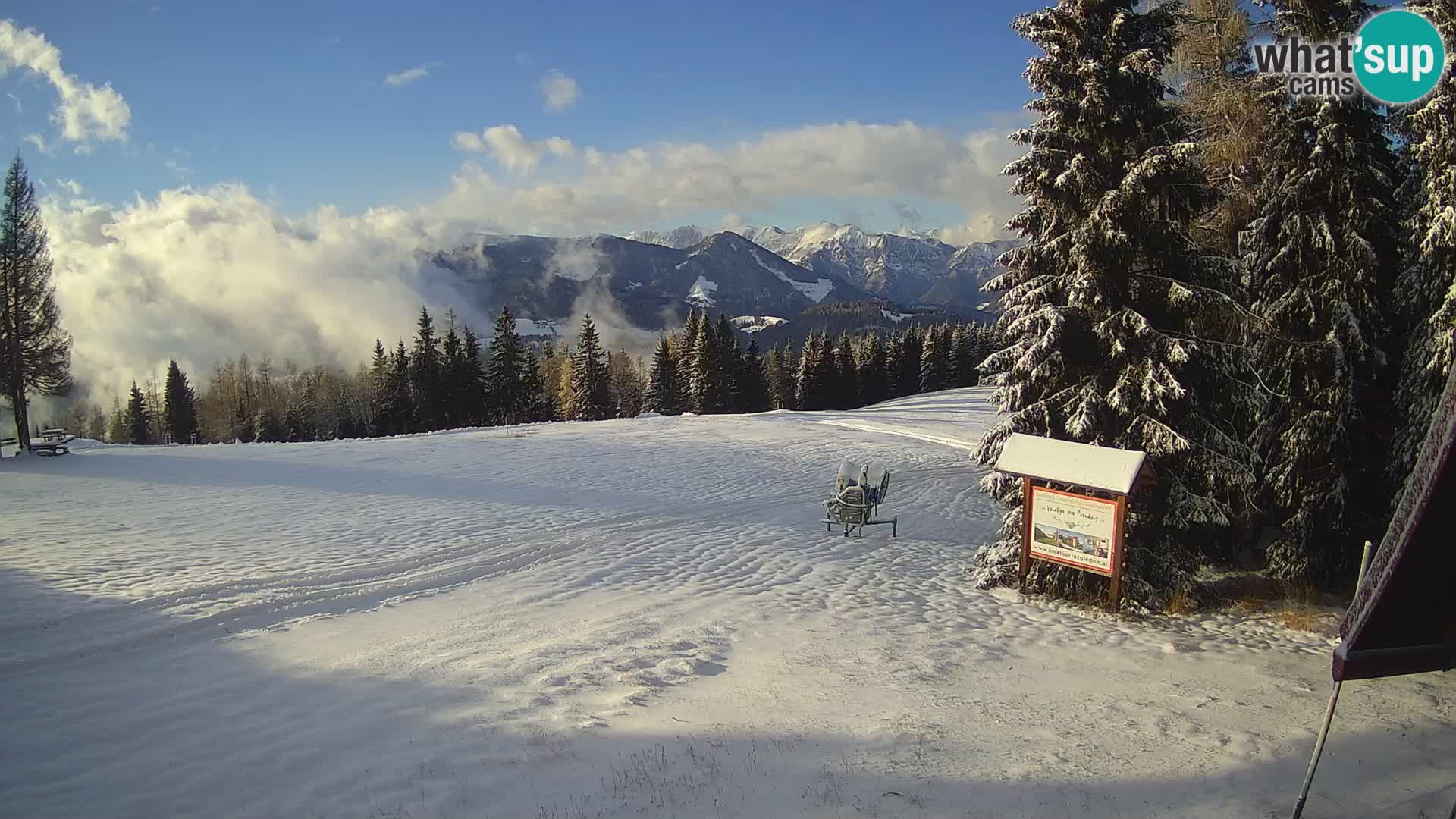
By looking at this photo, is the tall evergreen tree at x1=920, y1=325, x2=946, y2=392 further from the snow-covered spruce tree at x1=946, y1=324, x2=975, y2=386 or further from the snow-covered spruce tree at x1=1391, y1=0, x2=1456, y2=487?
the snow-covered spruce tree at x1=1391, y1=0, x2=1456, y2=487

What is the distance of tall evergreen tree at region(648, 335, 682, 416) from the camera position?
224 ft

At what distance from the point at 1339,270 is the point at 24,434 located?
139ft

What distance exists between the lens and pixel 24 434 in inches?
1097

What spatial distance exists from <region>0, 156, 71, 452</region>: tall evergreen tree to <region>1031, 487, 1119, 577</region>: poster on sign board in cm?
3676

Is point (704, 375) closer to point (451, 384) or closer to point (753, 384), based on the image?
point (753, 384)

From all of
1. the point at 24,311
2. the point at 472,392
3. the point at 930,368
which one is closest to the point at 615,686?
the point at 24,311

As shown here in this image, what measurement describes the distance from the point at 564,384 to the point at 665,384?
1252 cm

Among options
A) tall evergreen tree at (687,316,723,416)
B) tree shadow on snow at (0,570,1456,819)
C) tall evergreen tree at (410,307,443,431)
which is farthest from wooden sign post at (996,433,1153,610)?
tall evergreen tree at (410,307,443,431)

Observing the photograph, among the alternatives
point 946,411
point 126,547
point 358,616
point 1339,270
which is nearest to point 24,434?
point 126,547

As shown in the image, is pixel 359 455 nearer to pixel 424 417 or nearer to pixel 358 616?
pixel 358 616

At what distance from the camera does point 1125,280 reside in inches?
455

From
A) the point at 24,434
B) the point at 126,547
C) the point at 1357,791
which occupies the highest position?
the point at 24,434

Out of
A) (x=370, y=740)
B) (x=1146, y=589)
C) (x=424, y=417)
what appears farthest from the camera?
(x=424, y=417)

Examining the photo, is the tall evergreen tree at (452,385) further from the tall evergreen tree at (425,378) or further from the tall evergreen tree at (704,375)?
the tall evergreen tree at (704,375)
